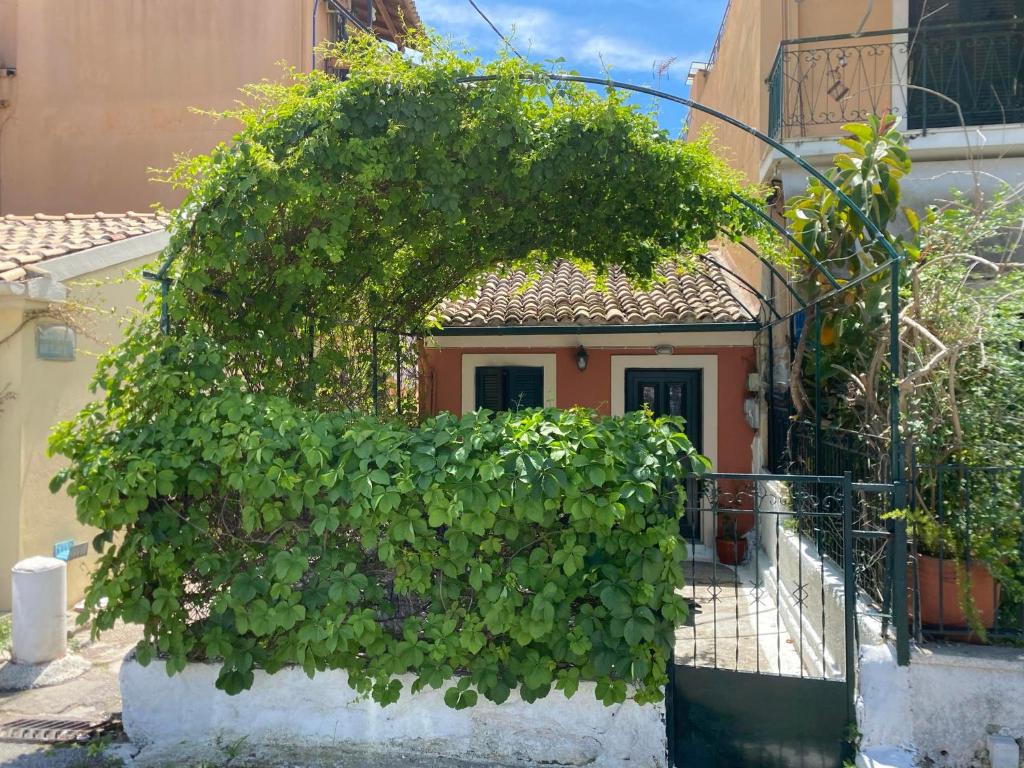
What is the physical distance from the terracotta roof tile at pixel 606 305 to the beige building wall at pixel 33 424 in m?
3.63

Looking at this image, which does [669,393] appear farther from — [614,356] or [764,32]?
[764,32]

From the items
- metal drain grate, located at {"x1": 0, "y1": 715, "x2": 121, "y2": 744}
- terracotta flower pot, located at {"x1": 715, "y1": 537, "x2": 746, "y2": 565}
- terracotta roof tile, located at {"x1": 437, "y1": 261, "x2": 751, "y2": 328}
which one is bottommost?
metal drain grate, located at {"x1": 0, "y1": 715, "x2": 121, "y2": 744}

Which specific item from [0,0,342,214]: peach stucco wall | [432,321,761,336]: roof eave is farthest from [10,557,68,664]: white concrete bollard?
[0,0,342,214]: peach stucco wall

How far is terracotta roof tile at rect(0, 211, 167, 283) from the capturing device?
6355 millimetres

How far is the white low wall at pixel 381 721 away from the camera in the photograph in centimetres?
401

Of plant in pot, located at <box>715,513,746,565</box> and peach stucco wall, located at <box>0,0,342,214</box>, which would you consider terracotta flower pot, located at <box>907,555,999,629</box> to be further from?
peach stucco wall, located at <box>0,0,342,214</box>

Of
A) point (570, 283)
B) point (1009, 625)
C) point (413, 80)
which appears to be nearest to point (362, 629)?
point (413, 80)

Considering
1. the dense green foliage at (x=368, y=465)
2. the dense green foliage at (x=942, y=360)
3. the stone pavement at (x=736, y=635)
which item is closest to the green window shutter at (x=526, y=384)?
the stone pavement at (x=736, y=635)

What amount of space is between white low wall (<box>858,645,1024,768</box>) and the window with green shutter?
240 inches

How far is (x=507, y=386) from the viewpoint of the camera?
9750 mm

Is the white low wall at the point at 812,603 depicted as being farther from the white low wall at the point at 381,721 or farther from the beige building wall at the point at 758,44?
the beige building wall at the point at 758,44

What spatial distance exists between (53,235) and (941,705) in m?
8.73

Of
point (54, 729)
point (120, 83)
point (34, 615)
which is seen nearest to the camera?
point (54, 729)

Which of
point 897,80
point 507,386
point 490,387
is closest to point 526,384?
point 507,386
